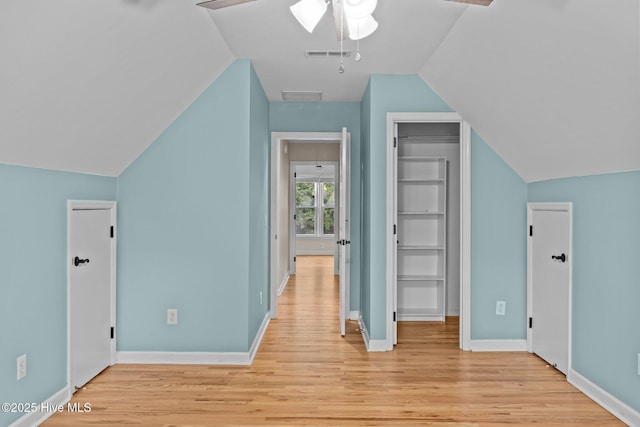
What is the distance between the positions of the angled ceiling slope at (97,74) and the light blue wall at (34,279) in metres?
0.15

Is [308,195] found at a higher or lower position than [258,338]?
higher

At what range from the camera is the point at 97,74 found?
248 cm

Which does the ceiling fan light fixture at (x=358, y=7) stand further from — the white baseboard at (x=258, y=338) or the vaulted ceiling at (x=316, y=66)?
the white baseboard at (x=258, y=338)

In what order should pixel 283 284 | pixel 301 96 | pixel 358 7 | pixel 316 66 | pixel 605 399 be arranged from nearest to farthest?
1. pixel 358 7
2. pixel 605 399
3. pixel 316 66
4. pixel 301 96
5. pixel 283 284

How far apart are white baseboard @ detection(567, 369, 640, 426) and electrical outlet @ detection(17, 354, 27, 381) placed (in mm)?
3459

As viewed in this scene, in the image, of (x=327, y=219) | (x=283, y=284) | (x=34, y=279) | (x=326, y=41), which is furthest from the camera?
(x=327, y=219)

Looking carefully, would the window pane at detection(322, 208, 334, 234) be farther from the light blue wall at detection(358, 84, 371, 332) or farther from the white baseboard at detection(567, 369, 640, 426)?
the white baseboard at detection(567, 369, 640, 426)

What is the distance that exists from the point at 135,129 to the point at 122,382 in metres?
1.83

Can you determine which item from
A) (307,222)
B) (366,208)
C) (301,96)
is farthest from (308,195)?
(366,208)

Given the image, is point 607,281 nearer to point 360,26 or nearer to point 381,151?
point 381,151

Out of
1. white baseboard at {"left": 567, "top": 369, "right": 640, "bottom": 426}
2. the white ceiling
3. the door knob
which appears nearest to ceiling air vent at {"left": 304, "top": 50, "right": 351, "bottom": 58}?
the white ceiling

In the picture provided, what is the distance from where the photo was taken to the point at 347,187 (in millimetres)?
4887

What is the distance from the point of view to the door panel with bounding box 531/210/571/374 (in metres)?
3.37

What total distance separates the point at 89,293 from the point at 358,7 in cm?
266
